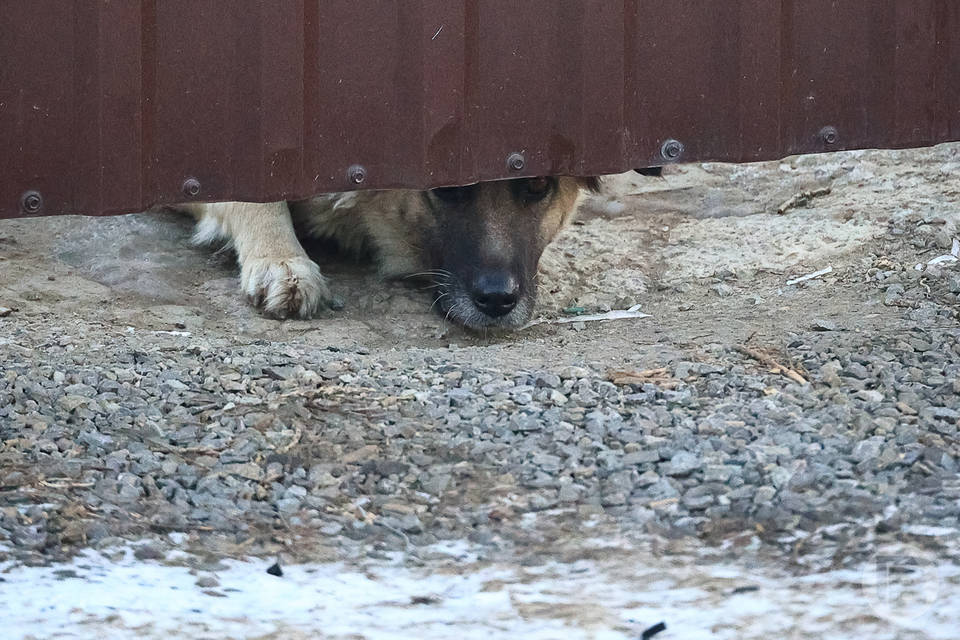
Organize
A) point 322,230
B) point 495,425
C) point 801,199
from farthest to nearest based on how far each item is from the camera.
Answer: point 801,199 → point 322,230 → point 495,425

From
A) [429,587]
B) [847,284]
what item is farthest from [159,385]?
[847,284]

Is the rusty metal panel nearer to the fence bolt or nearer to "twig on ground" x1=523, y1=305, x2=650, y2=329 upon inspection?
the fence bolt

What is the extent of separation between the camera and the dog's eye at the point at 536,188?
415 centimetres

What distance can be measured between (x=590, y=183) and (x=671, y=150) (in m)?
1.32

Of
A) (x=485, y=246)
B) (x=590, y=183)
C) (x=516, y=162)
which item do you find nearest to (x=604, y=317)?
(x=485, y=246)

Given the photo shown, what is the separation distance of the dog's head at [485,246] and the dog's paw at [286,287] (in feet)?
1.33

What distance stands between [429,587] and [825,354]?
1.31 m

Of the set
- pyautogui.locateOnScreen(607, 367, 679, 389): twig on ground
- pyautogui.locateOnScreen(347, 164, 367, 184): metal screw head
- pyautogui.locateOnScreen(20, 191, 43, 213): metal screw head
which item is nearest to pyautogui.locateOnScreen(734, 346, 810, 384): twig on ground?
pyautogui.locateOnScreen(607, 367, 679, 389): twig on ground

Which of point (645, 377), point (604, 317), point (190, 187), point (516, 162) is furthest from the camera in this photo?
point (604, 317)

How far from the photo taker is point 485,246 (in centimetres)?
407

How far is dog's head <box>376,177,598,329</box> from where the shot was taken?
3.97 m

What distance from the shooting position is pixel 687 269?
4254 millimetres

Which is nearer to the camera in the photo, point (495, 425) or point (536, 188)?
point (495, 425)

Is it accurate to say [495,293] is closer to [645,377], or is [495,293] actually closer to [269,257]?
[269,257]
